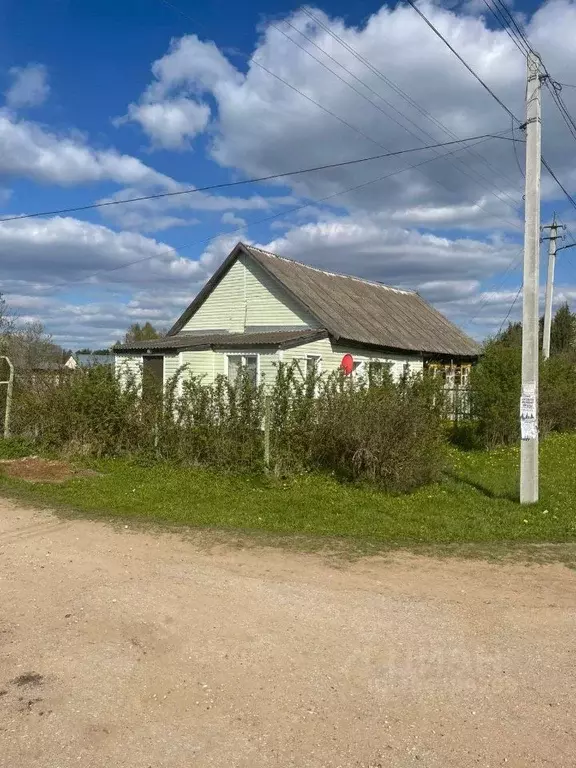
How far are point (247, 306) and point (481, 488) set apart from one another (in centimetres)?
1351

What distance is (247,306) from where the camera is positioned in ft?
73.3

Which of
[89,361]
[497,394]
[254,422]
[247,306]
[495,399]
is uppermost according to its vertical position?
[247,306]

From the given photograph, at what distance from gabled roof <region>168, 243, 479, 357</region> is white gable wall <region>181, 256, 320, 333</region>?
0.99 feet

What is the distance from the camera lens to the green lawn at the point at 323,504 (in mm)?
7746

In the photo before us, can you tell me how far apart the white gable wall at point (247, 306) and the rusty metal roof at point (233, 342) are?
0.48 m

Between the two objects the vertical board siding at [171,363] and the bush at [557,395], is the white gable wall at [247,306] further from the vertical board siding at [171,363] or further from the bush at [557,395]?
the bush at [557,395]

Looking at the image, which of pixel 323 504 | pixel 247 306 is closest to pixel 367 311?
pixel 247 306

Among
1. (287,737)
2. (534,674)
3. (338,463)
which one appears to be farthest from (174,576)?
(338,463)

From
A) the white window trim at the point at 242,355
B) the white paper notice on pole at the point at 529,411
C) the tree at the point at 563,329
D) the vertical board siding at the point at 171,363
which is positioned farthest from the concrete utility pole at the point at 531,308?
the tree at the point at 563,329

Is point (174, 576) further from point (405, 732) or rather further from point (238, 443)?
point (238, 443)

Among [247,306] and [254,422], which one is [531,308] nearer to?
[254,422]

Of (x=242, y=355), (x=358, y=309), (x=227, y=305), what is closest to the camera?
(x=242, y=355)

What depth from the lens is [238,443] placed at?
1120 centimetres

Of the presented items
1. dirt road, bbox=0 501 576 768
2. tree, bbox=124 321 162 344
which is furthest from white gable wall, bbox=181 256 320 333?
tree, bbox=124 321 162 344
